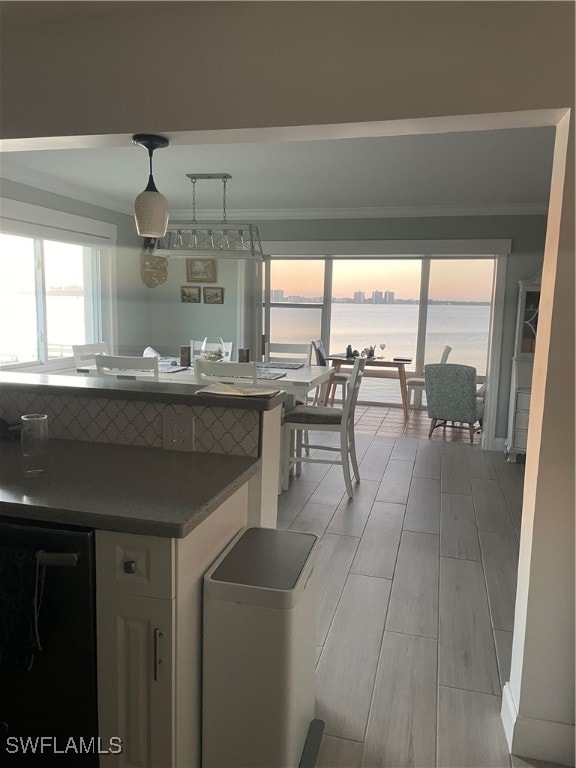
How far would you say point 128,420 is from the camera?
194cm

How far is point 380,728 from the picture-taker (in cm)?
177

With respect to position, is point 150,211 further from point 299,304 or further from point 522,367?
point 299,304

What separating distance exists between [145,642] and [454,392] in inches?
191

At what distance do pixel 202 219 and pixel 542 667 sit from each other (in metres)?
5.59

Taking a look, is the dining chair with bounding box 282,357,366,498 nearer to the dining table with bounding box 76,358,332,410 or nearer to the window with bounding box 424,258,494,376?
the dining table with bounding box 76,358,332,410

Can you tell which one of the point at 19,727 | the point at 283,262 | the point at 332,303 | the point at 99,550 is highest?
the point at 283,262

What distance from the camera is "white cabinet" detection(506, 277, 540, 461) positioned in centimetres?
488

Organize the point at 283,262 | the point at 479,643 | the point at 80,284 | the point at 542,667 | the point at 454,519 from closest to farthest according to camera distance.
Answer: the point at 542,667, the point at 479,643, the point at 454,519, the point at 80,284, the point at 283,262

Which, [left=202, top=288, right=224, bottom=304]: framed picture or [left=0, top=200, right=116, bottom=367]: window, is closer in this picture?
[left=0, top=200, right=116, bottom=367]: window

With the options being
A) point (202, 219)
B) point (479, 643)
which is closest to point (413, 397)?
point (202, 219)

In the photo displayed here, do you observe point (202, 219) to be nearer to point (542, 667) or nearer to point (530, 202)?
point (530, 202)

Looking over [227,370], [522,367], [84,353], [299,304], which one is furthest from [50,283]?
[522,367]

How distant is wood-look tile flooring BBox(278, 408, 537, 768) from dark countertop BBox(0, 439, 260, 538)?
0.93 meters

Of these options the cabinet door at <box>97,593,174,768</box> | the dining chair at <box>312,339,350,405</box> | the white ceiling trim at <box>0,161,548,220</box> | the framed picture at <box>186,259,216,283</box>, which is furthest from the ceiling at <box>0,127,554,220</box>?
the cabinet door at <box>97,593,174,768</box>
